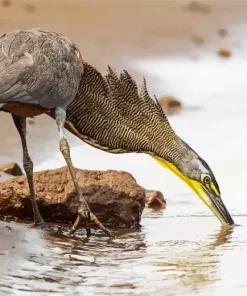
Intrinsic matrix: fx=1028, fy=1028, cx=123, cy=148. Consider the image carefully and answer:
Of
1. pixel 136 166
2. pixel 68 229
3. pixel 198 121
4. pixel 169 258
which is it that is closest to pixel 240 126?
pixel 198 121

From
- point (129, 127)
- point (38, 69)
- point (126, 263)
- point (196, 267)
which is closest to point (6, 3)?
point (129, 127)

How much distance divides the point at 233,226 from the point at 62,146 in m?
1.45

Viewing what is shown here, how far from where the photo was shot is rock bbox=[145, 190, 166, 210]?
323 inches

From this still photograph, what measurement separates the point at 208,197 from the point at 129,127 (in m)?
0.81

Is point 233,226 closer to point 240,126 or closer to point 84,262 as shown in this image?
point 84,262

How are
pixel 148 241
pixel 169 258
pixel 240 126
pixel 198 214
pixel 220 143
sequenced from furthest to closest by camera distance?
pixel 240 126 → pixel 220 143 → pixel 198 214 → pixel 148 241 → pixel 169 258

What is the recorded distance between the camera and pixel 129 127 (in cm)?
746

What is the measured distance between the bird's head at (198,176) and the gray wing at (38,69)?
112 centimetres

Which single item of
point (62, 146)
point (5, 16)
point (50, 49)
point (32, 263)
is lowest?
point (32, 263)

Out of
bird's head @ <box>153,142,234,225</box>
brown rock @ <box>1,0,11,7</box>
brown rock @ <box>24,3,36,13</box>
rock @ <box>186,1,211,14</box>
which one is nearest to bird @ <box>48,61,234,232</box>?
bird's head @ <box>153,142,234,225</box>

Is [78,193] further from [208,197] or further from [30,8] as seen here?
[30,8]

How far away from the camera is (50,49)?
664 cm

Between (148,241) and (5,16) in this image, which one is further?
(5,16)

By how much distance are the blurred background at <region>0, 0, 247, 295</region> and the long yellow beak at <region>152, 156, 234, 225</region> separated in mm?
104
